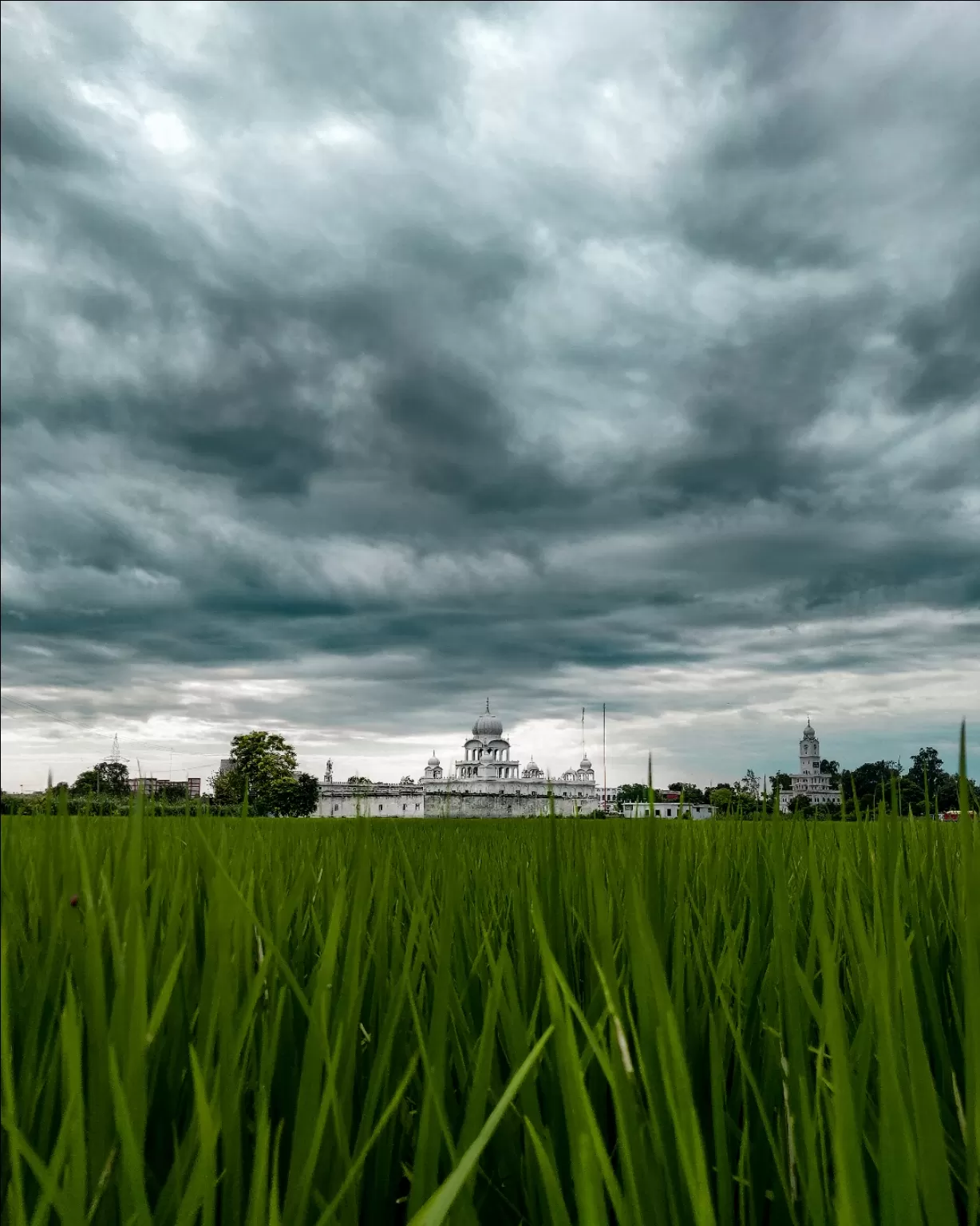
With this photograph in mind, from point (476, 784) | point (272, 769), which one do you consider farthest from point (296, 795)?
point (476, 784)

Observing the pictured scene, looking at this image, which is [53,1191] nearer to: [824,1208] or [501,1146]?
[501,1146]

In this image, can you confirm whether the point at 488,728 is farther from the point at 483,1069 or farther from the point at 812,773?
the point at 483,1069

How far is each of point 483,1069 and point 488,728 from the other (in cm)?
8878

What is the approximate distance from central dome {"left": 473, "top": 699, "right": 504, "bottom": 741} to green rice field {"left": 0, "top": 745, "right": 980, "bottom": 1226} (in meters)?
87.8

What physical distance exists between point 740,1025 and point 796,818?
5.74 ft

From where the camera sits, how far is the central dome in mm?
88812

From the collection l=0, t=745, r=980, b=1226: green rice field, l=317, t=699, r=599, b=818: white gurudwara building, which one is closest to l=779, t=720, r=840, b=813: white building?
l=317, t=699, r=599, b=818: white gurudwara building

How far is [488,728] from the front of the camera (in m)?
88.9

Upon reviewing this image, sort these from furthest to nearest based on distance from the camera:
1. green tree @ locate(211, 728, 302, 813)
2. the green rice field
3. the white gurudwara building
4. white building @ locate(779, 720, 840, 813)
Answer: white building @ locate(779, 720, 840, 813) < the white gurudwara building < green tree @ locate(211, 728, 302, 813) < the green rice field

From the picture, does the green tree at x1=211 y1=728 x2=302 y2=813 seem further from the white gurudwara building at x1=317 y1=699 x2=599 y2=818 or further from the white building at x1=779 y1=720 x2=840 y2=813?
the white building at x1=779 y1=720 x2=840 y2=813

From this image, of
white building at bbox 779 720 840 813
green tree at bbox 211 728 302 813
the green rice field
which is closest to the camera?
the green rice field

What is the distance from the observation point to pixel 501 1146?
990 millimetres

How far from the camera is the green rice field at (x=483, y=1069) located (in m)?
0.73

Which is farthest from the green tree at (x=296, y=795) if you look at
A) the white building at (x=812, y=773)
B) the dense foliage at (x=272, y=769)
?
the white building at (x=812, y=773)
